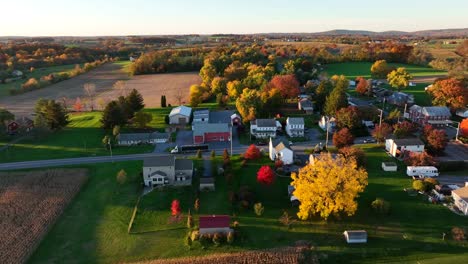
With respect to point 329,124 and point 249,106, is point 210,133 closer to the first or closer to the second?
point 249,106

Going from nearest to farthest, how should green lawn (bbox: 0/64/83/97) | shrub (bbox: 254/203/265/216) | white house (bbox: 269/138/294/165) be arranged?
shrub (bbox: 254/203/265/216), white house (bbox: 269/138/294/165), green lawn (bbox: 0/64/83/97)

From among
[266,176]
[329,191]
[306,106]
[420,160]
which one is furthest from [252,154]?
[306,106]

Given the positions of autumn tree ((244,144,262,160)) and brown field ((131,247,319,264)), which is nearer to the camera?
brown field ((131,247,319,264))

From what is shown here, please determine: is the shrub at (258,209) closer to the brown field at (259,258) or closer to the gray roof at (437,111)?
the brown field at (259,258)

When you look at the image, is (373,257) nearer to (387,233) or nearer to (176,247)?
(387,233)

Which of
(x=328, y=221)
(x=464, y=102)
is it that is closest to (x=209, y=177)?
(x=328, y=221)

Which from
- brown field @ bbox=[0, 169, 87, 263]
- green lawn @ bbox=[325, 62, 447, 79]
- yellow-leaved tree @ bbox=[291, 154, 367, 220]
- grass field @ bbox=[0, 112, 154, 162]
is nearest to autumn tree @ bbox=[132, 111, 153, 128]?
grass field @ bbox=[0, 112, 154, 162]

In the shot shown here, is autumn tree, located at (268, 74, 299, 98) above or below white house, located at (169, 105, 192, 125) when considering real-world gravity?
above

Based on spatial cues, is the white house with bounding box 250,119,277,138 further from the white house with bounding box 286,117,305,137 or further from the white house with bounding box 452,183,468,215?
the white house with bounding box 452,183,468,215

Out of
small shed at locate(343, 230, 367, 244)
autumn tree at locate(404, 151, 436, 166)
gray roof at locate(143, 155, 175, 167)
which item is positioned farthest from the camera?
autumn tree at locate(404, 151, 436, 166)
